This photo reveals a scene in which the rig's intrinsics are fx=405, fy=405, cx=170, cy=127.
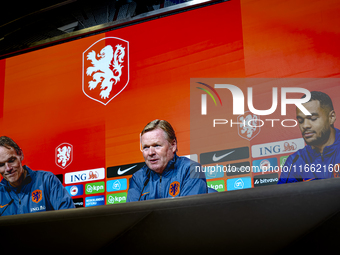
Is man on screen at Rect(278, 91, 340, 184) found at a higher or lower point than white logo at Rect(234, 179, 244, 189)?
higher

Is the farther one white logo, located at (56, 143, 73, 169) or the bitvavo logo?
white logo, located at (56, 143, 73, 169)

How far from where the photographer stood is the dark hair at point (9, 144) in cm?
264

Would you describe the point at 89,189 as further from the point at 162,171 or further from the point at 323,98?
the point at 323,98

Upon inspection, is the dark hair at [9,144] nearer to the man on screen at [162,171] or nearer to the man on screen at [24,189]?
the man on screen at [24,189]

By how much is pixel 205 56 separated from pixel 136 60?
44 cm

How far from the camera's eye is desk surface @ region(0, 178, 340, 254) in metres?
1.74

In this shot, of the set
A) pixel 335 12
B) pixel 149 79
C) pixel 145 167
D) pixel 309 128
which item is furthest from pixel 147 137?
pixel 335 12

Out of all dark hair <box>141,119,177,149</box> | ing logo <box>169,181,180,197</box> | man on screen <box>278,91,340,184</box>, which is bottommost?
ing logo <box>169,181,180,197</box>

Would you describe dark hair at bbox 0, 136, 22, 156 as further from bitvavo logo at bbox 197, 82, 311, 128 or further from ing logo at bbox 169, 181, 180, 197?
bitvavo logo at bbox 197, 82, 311, 128

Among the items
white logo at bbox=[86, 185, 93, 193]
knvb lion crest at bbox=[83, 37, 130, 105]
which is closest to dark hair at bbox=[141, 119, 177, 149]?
knvb lion crest at bbox=[83, 37, 130, 105]

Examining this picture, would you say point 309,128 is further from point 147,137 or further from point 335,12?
point 147,137

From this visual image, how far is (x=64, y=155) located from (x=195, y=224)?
1.00 metres

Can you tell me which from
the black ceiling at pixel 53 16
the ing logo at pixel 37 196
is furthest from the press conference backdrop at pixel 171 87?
the black ceiling at pixel 53 16

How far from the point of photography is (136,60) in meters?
2.44
